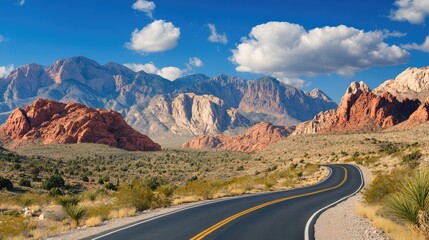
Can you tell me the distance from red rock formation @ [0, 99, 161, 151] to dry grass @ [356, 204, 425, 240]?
362 feet

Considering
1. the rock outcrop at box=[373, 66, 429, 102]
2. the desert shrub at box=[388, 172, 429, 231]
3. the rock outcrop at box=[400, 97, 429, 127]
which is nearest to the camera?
the desert shrub at box=[388, 172, 429, 231]

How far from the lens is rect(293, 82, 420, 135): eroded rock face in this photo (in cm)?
13400

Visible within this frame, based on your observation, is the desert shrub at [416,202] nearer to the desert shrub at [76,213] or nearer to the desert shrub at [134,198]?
the desert shrub at [76,213]

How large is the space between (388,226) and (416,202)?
3605mm

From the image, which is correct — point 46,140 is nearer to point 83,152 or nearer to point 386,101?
point 83,152

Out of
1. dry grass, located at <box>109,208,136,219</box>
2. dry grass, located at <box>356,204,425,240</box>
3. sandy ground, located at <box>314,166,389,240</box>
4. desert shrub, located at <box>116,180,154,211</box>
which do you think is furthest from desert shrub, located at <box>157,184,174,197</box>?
dry grass, located at <box>356,204,425,240</box>

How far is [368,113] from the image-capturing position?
141875mm

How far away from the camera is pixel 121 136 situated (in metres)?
133

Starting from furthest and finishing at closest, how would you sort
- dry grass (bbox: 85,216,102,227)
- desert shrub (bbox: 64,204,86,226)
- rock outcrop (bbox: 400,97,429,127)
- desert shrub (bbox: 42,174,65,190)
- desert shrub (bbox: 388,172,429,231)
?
rock outcrop (bbox: 400,97,429,127), desert shrub (bbox: 42,174,65,190), desert shrub (bbox: 64,204,86,226), dry grass (bbox: 85,216,102,227), desert shrub (bbox: 388,172,429,231)

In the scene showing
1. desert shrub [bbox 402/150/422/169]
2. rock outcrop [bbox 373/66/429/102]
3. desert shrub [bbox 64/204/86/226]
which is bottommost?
desert shrub [bbox 64/204/86/226]

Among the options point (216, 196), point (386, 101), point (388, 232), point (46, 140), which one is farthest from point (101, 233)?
point (386, 101)

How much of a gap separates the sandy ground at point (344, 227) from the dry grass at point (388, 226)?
0.25 m

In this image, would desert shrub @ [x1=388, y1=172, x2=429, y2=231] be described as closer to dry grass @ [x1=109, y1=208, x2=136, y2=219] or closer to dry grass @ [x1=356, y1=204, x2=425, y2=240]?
dry grass @ [x1=356, y1=204, x2=425, y2=240]

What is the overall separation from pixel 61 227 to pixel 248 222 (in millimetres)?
8318
